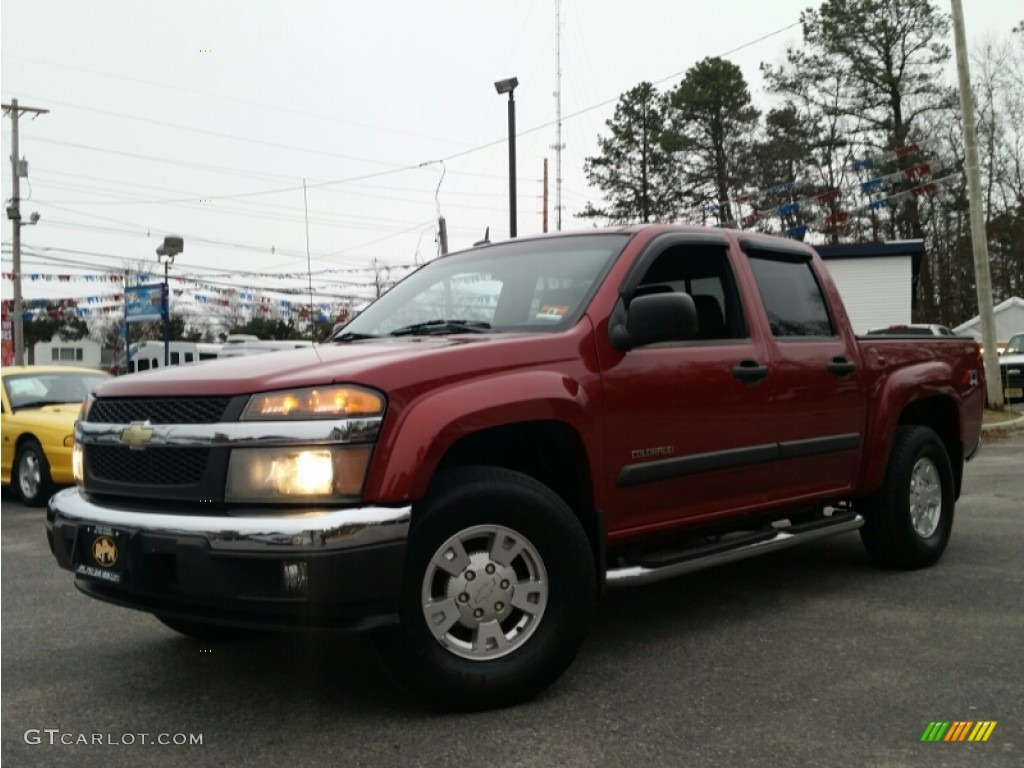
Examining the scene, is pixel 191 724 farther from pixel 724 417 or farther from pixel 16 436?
pixel 16 436

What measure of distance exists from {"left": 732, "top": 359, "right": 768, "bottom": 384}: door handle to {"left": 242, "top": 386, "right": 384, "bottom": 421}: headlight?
1906mm

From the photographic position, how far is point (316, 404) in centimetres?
335

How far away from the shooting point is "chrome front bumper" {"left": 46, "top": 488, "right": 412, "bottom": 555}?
3184mm

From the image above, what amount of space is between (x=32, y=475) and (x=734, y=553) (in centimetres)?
824

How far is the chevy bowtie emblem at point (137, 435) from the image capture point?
357cm

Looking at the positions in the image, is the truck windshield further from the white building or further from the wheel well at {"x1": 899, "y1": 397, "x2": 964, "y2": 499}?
the white building

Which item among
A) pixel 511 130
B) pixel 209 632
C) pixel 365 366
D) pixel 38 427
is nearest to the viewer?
pixel 365 366

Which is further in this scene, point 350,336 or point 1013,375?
point 1013,375

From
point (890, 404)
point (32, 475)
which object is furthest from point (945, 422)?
point (32, 475)

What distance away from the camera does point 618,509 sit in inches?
162

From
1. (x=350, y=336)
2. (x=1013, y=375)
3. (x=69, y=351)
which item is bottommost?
(x=1013, y=375)

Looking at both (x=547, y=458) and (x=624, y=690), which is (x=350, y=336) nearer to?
(x=547, y=458)

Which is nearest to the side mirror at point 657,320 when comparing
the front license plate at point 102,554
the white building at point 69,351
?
the front license plate at point 102,554

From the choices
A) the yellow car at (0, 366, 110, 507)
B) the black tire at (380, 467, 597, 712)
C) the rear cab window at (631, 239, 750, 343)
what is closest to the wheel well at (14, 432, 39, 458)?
the yellow car at (0, 366, 110, 507)
